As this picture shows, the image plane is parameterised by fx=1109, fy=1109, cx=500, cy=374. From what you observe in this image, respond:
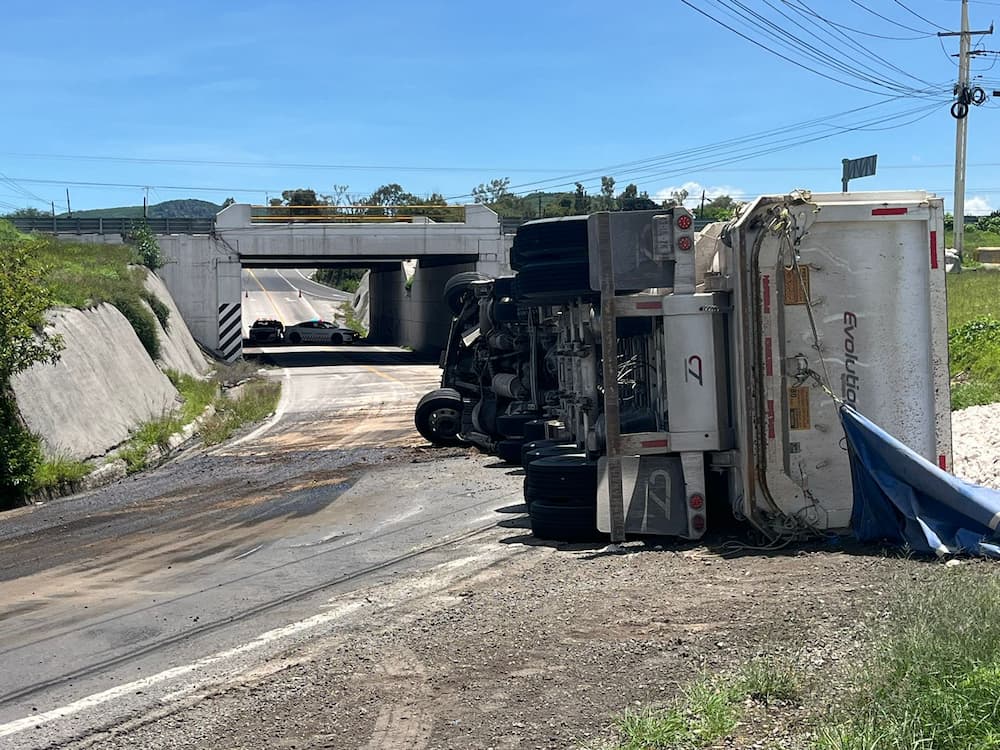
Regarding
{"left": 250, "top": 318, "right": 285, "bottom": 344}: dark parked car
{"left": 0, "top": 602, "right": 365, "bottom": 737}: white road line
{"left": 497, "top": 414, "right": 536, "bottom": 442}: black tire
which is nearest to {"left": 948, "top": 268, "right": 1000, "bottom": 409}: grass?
{"left": 497, "top": 414, "right": 536, "bottom": 442}: black tire

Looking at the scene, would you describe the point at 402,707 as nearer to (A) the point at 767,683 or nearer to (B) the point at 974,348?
(A) the point at 767,683

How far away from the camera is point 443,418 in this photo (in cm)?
1686

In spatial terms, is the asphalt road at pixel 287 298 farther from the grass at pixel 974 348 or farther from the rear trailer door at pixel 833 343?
the rear trailer door at pixel 833 343

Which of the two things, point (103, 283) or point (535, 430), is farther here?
point (103, 283)

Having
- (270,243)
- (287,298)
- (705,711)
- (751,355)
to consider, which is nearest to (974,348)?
(751,355)

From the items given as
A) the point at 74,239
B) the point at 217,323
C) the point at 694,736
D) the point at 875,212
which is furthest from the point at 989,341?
the point at 74,239

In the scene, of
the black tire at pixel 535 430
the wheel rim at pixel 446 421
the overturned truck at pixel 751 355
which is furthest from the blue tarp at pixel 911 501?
the wheel rim at pixel 446 421

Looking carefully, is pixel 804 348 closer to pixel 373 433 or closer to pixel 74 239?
pixel 373 433

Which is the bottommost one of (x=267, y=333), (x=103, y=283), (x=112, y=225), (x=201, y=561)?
(x=201, y=561)

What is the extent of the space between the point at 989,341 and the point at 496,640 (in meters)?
15.7

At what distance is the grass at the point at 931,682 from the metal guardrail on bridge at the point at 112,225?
41.5 m

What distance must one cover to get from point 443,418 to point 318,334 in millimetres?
47254

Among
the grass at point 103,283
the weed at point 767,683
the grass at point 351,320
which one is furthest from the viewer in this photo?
the grass at point 351,320

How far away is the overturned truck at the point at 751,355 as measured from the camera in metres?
8.11
